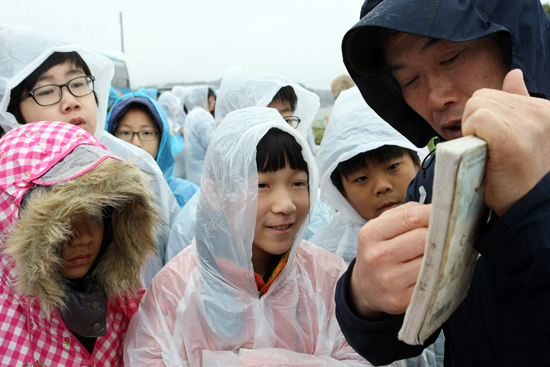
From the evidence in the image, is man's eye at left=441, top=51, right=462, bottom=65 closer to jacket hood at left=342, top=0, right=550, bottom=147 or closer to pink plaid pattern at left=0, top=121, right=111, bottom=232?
jacket hood at left=342, top=0, right=550, bottom=147

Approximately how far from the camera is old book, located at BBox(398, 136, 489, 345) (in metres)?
0.52

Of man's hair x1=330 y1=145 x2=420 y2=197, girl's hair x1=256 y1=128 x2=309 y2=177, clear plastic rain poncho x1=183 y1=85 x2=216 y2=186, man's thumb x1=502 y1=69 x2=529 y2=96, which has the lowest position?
clear plastic rain poncho x1=183 y1=85 x2=216 y2=186

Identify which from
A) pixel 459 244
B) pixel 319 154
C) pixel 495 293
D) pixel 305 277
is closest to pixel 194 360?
pixel 305 277

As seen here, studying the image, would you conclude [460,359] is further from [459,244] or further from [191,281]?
[191,281]

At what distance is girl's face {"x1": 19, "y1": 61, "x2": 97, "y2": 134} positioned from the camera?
75.8 inches

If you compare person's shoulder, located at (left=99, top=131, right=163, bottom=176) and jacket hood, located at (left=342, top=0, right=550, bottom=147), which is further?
person's shoulder, located at (left=99, top=131, right=163, bottom=176)

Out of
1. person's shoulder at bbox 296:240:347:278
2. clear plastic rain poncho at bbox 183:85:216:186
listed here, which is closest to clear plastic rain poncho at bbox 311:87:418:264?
person's shoulder at bbox 296:240:347:278

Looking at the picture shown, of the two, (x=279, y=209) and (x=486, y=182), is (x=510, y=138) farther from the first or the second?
(x=279, y=209)

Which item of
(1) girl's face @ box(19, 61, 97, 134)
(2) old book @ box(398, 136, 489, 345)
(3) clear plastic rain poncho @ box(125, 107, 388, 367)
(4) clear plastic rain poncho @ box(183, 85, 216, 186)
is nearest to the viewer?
(2) old book @ box(398, 136, 489, 345)

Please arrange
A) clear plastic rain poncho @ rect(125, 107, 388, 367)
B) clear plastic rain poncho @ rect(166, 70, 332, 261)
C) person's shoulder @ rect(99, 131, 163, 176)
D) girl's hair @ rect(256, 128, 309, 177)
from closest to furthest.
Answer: clear plastic rain poncho @ rect(125, 107, 388, 367), girl's hair @ rect(256, 128, 309, 177), person's shoulder @ rect(99, 131, 163, 176), clear plastic rain poncho @ rect(166, 70, 332, 261)

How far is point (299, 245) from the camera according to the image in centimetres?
166

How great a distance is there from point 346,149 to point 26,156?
140 centimetres

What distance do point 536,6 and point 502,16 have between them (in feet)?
0.38

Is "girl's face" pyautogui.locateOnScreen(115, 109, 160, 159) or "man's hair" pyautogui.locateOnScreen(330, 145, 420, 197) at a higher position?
"man's hair" pyautogui.locateOnScreen(330, 145, 420, 197)
